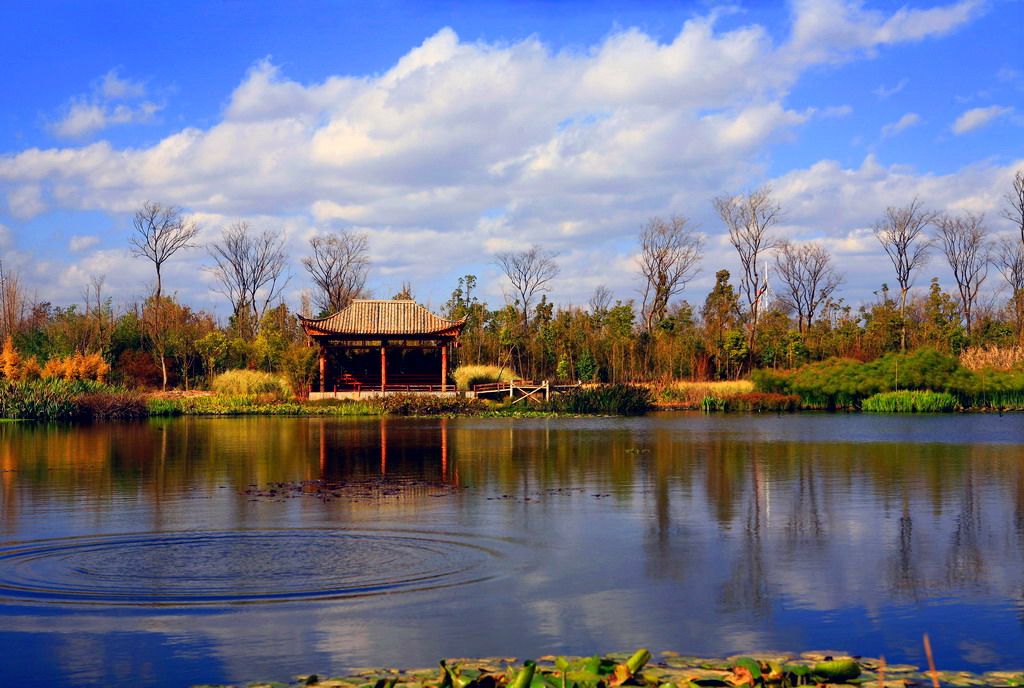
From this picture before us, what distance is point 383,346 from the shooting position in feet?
159

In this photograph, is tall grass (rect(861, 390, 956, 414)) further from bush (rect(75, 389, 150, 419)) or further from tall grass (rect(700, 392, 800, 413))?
bush (rect(75, 389, 150, 419))

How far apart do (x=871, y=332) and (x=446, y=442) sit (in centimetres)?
3862

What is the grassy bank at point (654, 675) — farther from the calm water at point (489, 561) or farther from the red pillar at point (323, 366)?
the red pillar at point (323, 366)

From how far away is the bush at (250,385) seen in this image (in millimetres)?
46062

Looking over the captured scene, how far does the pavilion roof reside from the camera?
47.5 m

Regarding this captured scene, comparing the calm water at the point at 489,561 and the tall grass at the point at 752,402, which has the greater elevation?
the tall grass at the point at 752,402

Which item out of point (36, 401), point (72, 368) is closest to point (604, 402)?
point (36, 401)

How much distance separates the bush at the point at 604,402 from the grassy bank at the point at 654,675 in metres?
35.6

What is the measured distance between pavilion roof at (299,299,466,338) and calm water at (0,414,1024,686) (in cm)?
2619

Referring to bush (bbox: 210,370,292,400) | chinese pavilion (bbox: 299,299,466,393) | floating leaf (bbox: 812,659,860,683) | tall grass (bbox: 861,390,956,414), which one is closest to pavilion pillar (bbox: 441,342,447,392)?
chinese pavilion (bbox: 299,299,466,393)

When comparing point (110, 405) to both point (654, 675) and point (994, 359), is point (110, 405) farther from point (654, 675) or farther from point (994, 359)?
point (994, 359)

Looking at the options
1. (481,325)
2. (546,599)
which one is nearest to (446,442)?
(546,599)

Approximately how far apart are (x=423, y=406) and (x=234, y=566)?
33061mm

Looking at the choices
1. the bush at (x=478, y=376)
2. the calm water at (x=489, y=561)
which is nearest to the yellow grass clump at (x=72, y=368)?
the bush at (x=478, y=376)
